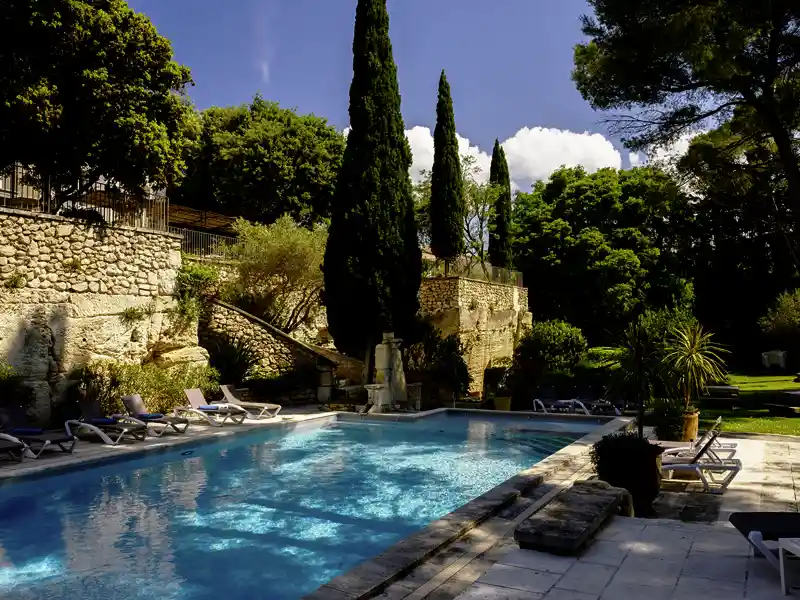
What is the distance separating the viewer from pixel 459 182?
69.5 ft

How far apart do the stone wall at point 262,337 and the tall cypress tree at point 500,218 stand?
1273cm

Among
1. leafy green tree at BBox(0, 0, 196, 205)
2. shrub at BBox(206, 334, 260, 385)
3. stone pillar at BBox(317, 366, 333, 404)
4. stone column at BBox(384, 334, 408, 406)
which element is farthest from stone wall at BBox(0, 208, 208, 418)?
stone column at BBox(384, 334, 408, 406)

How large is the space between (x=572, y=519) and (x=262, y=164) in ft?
87.6

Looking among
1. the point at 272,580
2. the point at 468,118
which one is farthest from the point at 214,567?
the point at 468,118

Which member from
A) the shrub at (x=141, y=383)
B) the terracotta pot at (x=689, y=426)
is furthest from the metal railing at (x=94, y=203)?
the terracotta pot at (x=689, y=426)

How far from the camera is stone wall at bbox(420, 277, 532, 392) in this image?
66.2 ft

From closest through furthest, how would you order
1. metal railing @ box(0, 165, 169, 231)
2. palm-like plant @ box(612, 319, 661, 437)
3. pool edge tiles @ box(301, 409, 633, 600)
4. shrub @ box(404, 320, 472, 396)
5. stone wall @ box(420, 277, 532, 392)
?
pool edge tiles @ box(301, 409, 633, 600)
palm-like plant @ box(612, 319, 661, 437)
metal railing @ box(0, 165, 169, 231)
shrub @ box(404, 320, 472, 396)
stone wall @ box(420, 277, 532, 392)

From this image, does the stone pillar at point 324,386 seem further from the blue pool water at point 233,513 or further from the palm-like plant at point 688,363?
the palm-like plant at point 688,363

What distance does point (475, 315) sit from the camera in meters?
21.1

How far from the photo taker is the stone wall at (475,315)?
66.2ft

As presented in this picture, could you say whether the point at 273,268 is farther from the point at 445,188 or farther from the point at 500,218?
the point at 500,218

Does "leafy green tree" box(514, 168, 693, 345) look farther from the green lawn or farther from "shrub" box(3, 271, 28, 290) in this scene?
"shrub" box(3, 271, 28, 290)

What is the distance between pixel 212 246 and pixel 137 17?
27.4 ft

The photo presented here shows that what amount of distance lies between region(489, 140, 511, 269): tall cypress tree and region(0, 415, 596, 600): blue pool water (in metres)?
16.6
